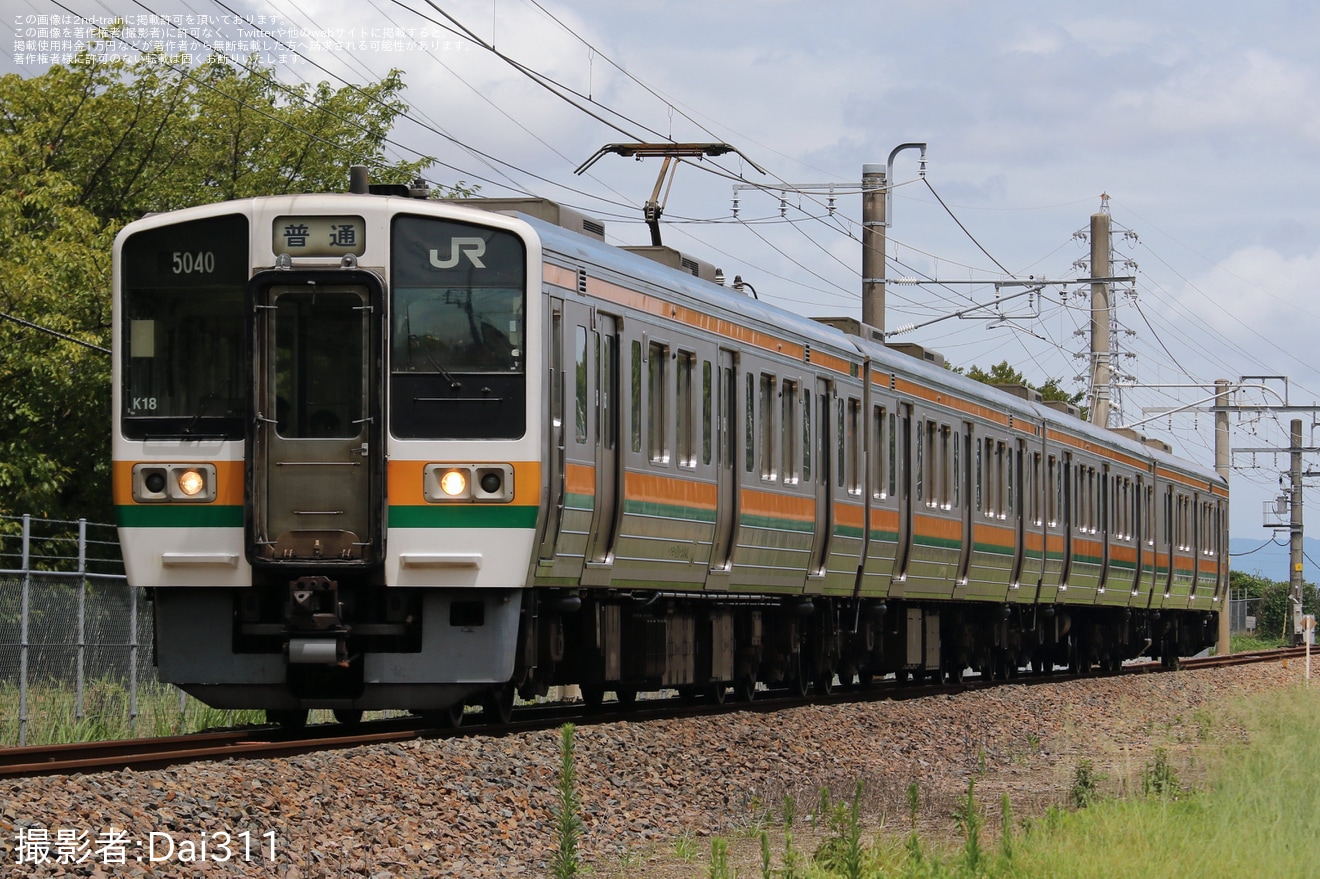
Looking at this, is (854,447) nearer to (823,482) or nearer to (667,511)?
(823,482)

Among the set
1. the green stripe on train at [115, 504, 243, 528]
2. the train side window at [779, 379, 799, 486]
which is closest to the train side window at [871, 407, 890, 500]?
the train side window at [779, 379, 799, 486]

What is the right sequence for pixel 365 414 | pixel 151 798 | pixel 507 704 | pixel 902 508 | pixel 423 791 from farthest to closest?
pixel 902 508, pixel 507 704, pixel 365 414, pixel 423 791, pixel 151 798

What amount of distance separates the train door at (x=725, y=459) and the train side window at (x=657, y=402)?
99 centimetres

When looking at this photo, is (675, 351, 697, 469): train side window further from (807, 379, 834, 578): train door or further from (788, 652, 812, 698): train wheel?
(788, 652, 812, 698): train wheel

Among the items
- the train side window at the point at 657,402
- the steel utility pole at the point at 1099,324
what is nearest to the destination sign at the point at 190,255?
the train side window at the point at 657,402

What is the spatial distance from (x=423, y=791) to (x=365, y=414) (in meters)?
2.87

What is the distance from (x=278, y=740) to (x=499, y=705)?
1442 millimetres

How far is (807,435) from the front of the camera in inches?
707

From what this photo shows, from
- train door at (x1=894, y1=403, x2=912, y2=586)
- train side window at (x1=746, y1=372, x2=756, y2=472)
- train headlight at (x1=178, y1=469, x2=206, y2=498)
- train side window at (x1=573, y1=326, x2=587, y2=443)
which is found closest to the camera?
train headlight at (x1=178, y1=469, x2=206, y2=498)

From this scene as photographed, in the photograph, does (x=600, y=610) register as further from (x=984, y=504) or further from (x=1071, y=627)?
(x=1071, y=627)

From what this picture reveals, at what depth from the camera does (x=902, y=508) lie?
68.2ft

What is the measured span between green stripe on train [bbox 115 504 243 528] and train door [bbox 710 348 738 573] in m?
4.59

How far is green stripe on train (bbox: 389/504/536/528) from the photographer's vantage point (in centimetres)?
1196

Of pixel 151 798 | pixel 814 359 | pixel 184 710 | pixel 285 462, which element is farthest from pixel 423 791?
pixel 814 359
